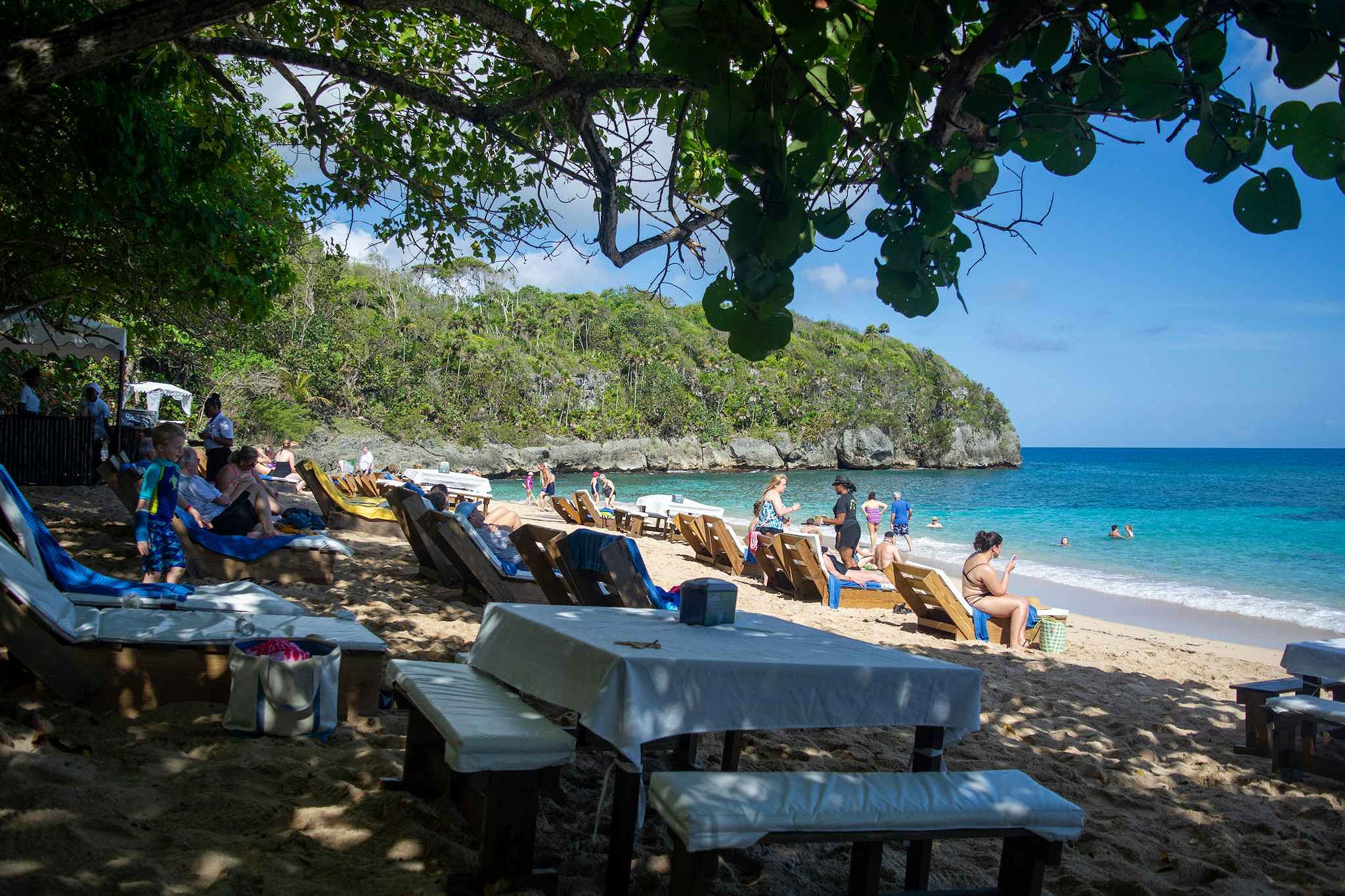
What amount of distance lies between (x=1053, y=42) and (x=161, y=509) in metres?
5.43

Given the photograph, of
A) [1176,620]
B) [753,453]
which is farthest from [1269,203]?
[753,453]

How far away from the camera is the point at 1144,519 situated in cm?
3756

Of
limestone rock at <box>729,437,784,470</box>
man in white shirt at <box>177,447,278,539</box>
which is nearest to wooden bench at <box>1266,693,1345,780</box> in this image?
man in white shirt at <box>177,447,278,539</box>

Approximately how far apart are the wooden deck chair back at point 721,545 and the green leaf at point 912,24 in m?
9.76

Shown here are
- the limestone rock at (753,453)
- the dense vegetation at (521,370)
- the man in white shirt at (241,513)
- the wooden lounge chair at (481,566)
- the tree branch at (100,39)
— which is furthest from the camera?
the limestone rock at (753,453)

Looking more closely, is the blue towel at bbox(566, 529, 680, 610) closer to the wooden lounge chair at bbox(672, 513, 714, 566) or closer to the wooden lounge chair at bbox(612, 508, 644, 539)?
the wooden lounge chair at bbox(672, 513, 714, 566)

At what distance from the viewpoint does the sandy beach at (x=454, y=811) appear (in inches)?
86.9

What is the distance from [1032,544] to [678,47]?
2631cm

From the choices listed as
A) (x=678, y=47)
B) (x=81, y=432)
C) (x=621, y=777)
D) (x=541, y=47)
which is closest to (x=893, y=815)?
(x=621, y=777)

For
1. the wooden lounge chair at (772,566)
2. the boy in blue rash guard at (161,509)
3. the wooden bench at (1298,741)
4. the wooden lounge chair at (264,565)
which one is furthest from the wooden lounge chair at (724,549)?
the wooden bench at (1298,741)

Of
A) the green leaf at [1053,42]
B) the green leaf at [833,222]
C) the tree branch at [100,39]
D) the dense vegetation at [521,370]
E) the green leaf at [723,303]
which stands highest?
the dense vegetation at [521,370]

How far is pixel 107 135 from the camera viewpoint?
4539 millimetres

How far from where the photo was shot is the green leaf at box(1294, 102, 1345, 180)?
1481mm

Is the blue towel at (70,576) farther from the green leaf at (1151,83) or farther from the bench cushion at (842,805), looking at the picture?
the green leaf at (1151,83)
